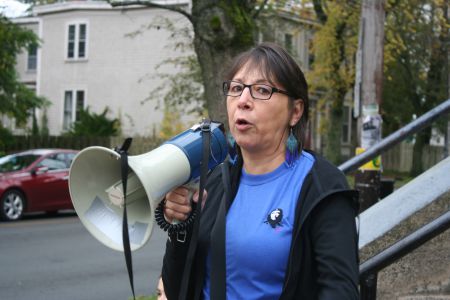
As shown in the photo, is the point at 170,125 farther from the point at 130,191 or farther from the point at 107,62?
the point at 130,191

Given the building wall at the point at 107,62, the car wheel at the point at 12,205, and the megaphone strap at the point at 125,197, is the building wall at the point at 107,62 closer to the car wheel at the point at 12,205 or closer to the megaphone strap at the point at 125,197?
the car wheel at the point at 12,205

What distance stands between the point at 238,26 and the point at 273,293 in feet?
23.6

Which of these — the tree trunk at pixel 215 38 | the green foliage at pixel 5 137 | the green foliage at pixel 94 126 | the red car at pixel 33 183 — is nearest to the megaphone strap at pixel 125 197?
the tree trunk at pixel 215 38

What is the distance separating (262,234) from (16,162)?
14.7m

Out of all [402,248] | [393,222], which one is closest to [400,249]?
[402,248]

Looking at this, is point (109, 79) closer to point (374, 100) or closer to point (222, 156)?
point (374, 100)

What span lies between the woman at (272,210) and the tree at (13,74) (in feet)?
58.3

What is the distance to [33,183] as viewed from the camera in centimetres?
1557

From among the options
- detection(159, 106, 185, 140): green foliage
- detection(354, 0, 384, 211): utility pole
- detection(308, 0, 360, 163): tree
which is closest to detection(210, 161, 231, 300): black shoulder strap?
detection(354, 0, 384, 211): utility pole

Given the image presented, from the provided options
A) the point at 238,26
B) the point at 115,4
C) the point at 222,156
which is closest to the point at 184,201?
the point at 222,156

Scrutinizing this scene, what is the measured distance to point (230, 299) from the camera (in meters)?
2.29

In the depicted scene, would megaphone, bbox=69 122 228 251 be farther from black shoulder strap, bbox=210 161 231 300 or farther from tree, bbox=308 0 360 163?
tree, bbox=308 0 360 163

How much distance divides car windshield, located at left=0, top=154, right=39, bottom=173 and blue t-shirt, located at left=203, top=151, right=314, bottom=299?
14153 mm

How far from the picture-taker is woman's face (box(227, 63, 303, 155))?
237 cm
